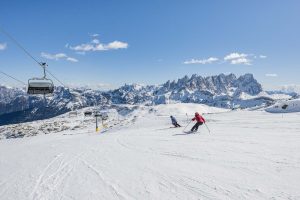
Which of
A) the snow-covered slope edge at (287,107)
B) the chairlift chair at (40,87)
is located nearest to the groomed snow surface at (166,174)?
the chairlift chair at (40,87)

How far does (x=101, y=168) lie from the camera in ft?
41.1

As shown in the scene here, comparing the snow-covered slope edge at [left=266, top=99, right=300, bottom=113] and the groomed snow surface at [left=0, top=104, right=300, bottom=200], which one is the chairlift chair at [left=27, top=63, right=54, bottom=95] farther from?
the snow-covered slope edge at [left=266, top=99, right=300, bottom=113]

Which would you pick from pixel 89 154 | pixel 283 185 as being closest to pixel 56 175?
pixel 89 154

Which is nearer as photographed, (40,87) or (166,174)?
(166,174)

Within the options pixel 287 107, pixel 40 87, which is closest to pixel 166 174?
pixel 40 87

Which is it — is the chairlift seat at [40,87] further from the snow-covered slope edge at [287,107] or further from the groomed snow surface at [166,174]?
the snow-covered slope edge at [287,107]

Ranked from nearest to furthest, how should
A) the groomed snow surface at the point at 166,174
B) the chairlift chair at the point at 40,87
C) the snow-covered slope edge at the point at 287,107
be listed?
the groomed snow surface at the point at 166,174, the chairlift chair at the point at 40,87, the snow-covered slope edge at the point at 287,107

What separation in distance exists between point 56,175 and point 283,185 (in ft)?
28.3

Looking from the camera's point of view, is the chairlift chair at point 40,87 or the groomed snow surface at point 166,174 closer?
the groomed snow surface at point 166,174

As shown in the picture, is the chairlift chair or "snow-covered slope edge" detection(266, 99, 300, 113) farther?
"snow-covered slope edge" detection(266, 99, 300, 113)

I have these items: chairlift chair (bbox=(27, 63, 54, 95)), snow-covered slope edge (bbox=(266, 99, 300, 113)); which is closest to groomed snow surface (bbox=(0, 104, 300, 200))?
chairlift chair (bbox=(27, 63, 54, 95))

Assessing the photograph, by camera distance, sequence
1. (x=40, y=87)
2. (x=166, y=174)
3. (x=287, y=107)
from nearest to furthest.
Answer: (x=166, y=174) → (x=40, y=87) → (x=287, y=107)

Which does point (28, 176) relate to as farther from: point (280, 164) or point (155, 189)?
point (280, 164)

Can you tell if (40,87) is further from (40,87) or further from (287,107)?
(287,107)
